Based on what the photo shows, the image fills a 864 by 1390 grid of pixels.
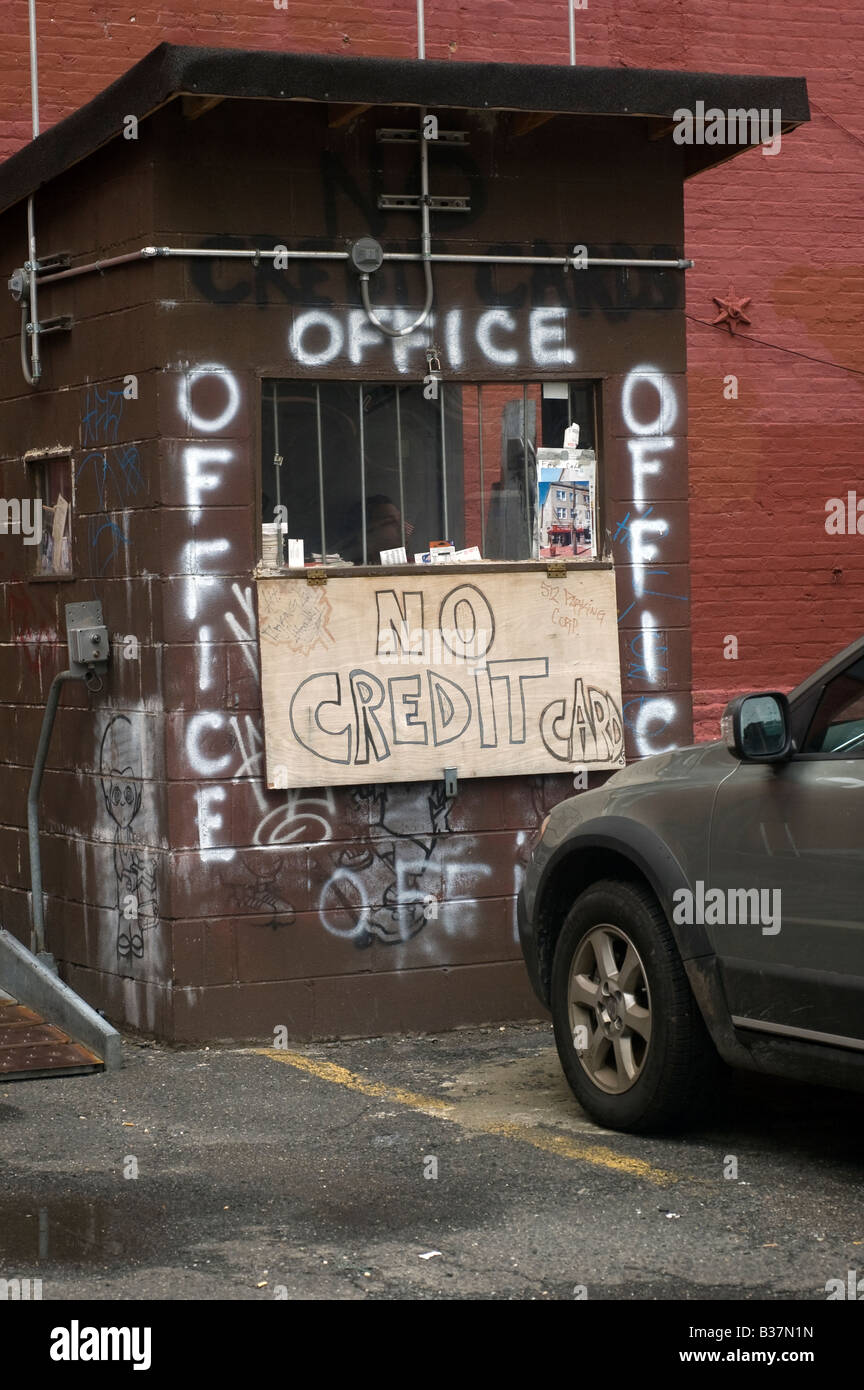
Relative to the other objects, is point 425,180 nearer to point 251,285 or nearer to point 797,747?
point 251,285

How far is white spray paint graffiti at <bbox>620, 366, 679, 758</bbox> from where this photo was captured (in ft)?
27.2

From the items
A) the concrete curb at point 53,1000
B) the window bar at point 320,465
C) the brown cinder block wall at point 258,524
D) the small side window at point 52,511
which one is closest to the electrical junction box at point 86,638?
the brown cinder block wall at point 258,524

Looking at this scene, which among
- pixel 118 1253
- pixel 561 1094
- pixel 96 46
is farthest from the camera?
pixel 96 46

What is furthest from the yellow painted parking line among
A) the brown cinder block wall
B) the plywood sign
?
the plywood sign

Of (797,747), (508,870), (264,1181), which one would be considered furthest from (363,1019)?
(797,747)

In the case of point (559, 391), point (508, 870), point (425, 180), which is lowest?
point (508, 870)

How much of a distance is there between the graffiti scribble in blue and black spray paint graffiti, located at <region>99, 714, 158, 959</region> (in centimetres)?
78

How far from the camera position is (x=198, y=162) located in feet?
25.0

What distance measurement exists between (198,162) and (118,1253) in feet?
15.0

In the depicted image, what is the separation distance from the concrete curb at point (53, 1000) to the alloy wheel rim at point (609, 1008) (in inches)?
78.7

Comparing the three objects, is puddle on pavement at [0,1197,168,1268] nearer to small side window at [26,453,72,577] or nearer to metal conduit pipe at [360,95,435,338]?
small side window at [26,453,72,577]

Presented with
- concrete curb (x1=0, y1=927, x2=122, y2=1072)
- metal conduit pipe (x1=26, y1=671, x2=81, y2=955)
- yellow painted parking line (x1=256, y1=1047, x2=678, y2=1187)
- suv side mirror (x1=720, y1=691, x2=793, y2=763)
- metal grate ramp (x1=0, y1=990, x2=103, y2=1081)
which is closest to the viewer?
suv side mirror (x1=720, y1=691, x2=793, y2=763)

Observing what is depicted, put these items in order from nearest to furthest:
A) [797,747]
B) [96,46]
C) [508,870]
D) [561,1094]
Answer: [797,747], [561,1094], [508,870], [96,46]

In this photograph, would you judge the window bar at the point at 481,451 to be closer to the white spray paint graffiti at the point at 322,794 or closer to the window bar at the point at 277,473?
the white spray paint graffiti at the point at 322,794
